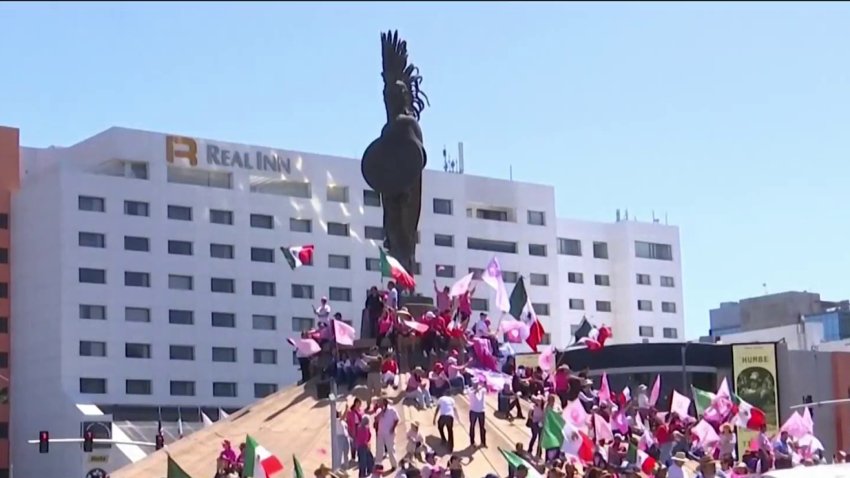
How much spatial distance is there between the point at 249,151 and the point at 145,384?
14489 millimetres

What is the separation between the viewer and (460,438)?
33.2 meters

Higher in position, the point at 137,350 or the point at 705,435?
the point at 137,350

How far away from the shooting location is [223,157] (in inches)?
3255

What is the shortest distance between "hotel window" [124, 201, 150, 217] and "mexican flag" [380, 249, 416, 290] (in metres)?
42.6

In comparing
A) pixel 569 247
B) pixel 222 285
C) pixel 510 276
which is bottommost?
pixel 222 285

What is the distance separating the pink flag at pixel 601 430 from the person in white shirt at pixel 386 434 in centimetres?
409

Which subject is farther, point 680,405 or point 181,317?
point 181,317

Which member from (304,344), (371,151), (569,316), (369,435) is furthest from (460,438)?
(569,316)

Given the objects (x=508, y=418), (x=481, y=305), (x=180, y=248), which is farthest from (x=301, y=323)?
(x=508, y=418)

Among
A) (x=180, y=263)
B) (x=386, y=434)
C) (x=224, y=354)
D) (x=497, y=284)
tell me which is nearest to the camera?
(x=386, y=434)

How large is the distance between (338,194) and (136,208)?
1351cm

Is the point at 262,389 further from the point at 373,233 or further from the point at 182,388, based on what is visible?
the point at 373,233

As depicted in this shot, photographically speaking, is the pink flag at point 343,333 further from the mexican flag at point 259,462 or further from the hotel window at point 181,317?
the hotel window at point 181,317

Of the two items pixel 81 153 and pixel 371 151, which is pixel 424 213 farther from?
pixel 371 151
